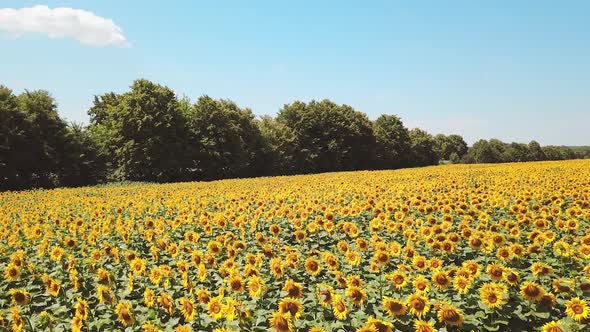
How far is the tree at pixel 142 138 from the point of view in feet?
163

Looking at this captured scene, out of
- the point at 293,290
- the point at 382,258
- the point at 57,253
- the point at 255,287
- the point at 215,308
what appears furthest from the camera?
the point at 57,253

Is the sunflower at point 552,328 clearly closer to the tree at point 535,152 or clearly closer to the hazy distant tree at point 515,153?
the hazy distant tree at point 515,153

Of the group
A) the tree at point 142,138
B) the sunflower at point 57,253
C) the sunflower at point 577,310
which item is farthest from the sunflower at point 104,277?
the tree at point 142,138

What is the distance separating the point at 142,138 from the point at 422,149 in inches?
2797

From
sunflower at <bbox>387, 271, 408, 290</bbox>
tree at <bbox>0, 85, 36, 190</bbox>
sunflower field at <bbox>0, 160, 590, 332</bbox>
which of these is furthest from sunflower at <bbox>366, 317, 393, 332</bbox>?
tree at <bbox>0, 85, 36, 190</bbox>

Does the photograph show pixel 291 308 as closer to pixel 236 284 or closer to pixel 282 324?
pixel 282 324

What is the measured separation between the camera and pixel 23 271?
7.79m

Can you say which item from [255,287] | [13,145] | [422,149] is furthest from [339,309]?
[422,149]

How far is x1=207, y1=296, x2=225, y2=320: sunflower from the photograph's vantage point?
498 centimetres

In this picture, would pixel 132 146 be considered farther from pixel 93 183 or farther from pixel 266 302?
pixel 266 302

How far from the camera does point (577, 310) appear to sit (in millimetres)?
4957

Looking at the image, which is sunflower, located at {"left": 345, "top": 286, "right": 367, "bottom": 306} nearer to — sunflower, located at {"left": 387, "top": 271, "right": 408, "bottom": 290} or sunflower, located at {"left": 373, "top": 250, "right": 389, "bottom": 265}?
sunflower, located at {"left": 387, "top": 271, "right": 408, "bottom": 290}

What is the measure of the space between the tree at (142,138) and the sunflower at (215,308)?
154 feet

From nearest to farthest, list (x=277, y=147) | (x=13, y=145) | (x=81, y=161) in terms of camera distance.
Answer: (x=13, y=145)
(x=81, y=161)
(x=277, y=147)
